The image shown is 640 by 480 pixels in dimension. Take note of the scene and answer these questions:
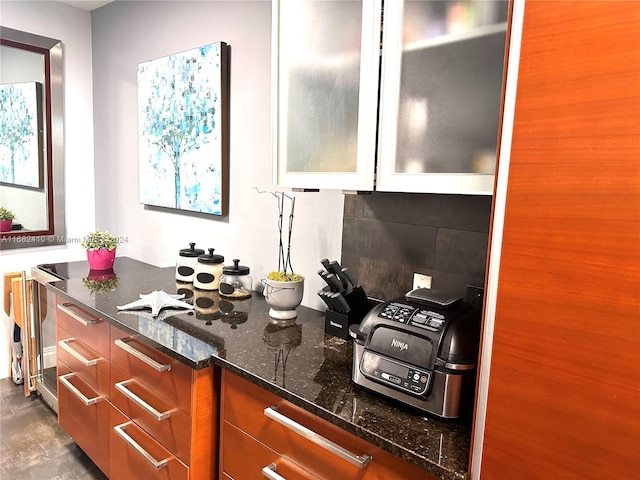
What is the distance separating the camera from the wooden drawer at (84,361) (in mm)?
1932

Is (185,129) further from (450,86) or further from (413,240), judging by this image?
(450,86)

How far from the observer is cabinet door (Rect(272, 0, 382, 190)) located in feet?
4.47

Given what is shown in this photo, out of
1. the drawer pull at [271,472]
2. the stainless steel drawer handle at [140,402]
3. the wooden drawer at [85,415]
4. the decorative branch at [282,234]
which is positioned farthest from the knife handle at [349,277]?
the wooden drawer at [85,415]

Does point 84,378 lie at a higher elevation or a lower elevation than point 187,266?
lower

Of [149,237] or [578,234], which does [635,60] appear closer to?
[578,234]

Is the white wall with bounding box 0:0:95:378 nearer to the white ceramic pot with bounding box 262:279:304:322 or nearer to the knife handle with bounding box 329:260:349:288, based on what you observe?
the white ceramic pot with bounding box 262:279:304:322

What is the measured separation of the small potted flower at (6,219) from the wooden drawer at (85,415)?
131 centimetres

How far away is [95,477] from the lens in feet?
7.28

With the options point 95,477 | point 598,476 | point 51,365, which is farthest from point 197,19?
point 598,476

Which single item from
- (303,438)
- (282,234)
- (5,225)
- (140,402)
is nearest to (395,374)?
(303,438)

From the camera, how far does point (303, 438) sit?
1220 mm

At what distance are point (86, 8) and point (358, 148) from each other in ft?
9.37

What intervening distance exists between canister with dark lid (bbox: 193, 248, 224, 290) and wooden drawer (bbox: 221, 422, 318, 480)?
88 centimetres

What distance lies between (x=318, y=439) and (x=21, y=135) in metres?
3.09
